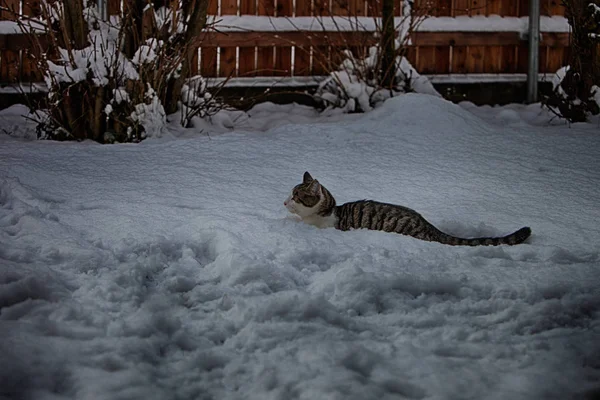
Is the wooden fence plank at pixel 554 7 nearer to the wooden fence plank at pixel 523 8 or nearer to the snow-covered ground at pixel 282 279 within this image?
the wooden fence plank at pixel 523 8

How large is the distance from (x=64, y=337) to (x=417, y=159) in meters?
3.73

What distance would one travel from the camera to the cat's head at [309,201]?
4477 millimetres

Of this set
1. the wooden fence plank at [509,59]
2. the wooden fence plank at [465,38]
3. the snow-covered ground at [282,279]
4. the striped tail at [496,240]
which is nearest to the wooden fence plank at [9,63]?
the snow-covered ground at [282,279]

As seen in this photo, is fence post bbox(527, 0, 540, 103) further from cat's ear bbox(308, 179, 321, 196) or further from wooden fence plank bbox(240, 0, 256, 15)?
cat's ear bbox(308, 179, 321, 196)

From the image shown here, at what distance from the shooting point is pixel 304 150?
20.8ft

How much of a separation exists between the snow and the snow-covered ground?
321 cm

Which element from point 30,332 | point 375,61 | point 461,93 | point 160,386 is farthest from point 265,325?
point 461,93

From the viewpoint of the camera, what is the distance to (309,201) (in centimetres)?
448

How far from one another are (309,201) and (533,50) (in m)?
6.18

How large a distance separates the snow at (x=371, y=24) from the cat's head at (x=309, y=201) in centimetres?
446

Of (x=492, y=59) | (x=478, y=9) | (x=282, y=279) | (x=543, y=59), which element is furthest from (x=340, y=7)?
(x=282, y=279)

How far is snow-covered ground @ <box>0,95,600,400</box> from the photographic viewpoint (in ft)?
8.34

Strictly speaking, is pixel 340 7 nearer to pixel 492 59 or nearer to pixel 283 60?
pixel 283 60

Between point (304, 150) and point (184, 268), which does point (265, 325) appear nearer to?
point (184, 268)
